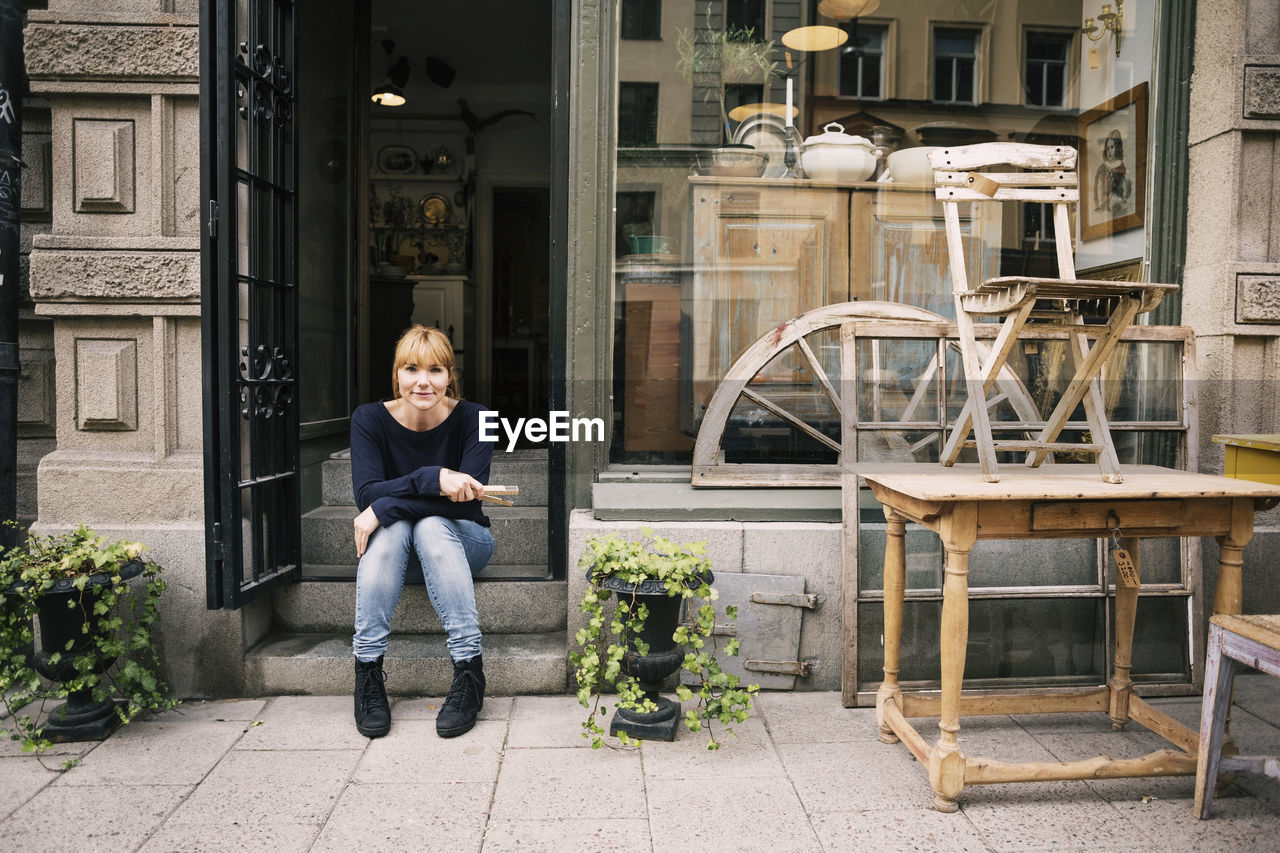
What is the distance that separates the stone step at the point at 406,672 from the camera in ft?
11.3

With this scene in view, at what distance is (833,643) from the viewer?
3.49 meters

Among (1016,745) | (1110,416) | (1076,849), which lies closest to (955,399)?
(1110,416)

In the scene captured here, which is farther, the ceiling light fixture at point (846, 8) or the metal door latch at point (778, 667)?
the ceiling light fixture at point (846, 8)

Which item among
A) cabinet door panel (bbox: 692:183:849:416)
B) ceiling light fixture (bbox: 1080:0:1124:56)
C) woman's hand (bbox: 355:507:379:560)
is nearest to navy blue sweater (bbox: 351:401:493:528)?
woman's hand (bbox: 355:507:379:560)

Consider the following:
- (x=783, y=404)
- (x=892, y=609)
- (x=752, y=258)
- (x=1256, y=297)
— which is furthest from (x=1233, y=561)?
(x=752, y=258)

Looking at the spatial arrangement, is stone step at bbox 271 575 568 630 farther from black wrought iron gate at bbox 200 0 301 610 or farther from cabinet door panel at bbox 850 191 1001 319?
cabinet door panel at bbox 850 191 1001 319

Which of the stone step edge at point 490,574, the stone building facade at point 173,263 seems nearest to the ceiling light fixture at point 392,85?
the stone building facade at point 173,263

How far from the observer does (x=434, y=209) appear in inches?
327

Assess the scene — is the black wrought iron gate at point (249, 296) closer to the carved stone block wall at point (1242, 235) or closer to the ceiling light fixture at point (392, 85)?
the carved stone block wall at point (1242, 235)

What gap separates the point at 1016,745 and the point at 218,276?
335 cm

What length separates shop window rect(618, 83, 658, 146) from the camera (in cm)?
383

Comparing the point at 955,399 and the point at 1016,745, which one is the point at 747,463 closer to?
the point at 955,399

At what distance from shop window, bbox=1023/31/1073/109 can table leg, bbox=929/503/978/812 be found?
2.55 m

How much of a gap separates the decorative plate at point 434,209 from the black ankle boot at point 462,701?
5965mm
